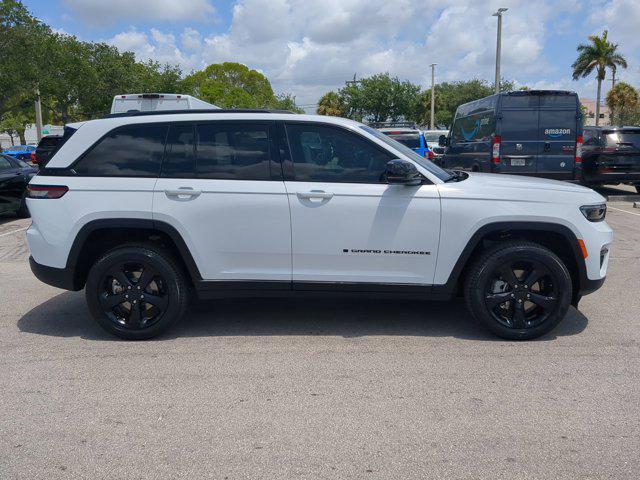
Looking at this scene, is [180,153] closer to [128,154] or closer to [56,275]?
[128,154]

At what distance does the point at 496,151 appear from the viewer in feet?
38.7

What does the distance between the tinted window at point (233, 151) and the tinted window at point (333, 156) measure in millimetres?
245

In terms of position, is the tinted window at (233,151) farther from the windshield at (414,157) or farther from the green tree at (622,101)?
the green tree at (622,101)

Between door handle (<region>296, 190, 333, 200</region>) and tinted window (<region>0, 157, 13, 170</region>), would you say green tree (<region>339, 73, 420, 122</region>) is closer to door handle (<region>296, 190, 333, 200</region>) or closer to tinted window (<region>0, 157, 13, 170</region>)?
tinted window (<region>0, 157, 13, 170</region>)

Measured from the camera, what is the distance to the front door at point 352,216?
4.55 m

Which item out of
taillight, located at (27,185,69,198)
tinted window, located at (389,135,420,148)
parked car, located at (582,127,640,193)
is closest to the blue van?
parked car, located at (582,127,640,193)

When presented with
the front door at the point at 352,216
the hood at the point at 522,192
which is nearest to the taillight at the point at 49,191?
the front door at the point at 352,216

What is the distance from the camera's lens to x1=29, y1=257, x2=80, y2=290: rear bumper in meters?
4.78

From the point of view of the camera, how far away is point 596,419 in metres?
3.45

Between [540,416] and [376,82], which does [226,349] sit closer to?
[540,416]

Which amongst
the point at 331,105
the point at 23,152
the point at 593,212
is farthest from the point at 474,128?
the point at 331,105

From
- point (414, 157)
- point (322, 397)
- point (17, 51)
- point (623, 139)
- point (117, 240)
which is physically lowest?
point (322, 397)

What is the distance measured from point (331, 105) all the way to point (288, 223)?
62.2m

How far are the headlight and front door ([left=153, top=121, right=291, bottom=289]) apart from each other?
2.38 meters
